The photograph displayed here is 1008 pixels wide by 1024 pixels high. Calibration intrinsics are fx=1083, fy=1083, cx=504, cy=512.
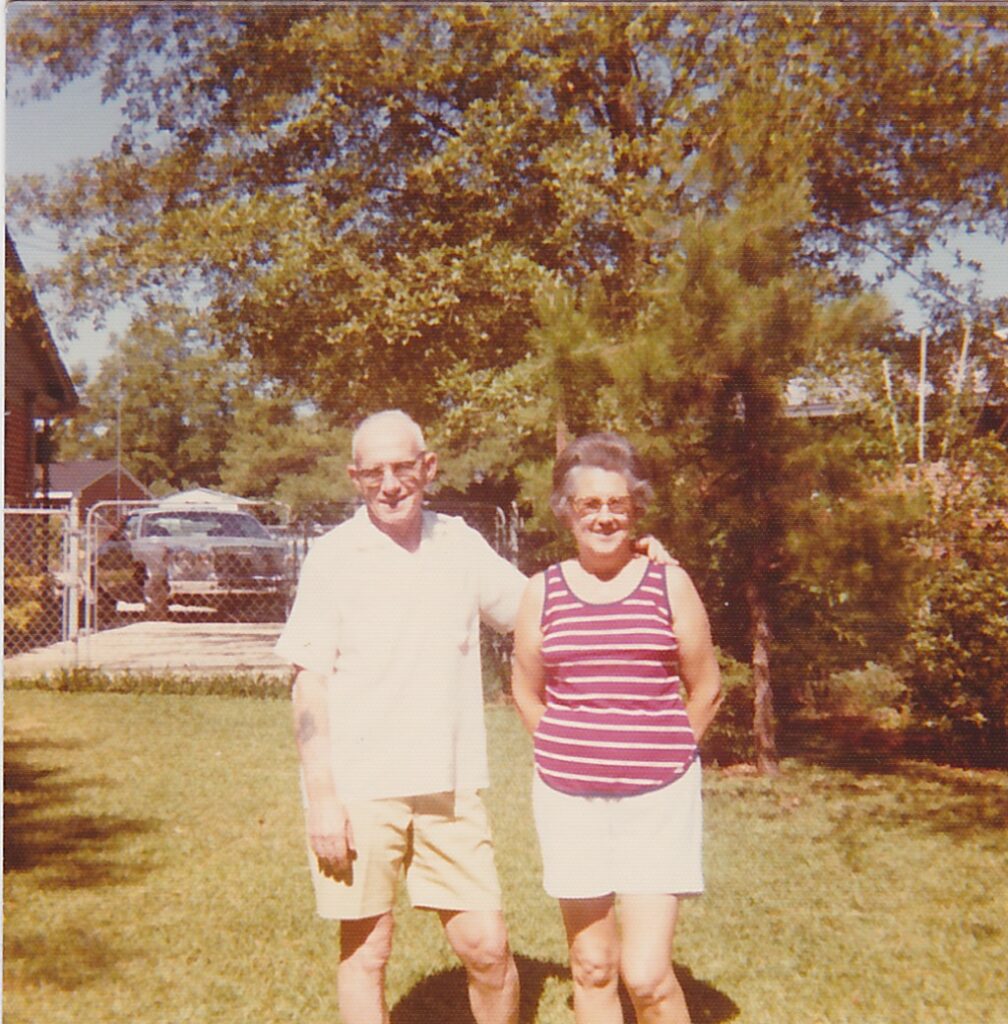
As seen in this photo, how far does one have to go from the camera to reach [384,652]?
2.22 m

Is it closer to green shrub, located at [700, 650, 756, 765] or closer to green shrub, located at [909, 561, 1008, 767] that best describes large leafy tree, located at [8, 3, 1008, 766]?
green shrub, located at [700, 650, 756, 765]

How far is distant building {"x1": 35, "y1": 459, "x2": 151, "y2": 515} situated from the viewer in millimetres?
5811

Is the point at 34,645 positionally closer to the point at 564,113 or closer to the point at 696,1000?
the point at 564,113

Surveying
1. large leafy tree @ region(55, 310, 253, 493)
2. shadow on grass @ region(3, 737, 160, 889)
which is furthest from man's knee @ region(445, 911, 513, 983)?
large leafy tree @ region(55, 310, 253, 493)

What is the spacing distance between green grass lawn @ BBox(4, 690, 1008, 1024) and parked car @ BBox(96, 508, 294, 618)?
2.36 metres

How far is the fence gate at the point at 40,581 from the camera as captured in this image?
4934mm

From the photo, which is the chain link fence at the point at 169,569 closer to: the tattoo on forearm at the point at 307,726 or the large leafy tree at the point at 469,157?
the large leafy tree at the point at 469,157

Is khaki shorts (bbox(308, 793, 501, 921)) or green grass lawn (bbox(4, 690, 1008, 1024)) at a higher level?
khaki shorts (bbox(308, 793, 501, 921))

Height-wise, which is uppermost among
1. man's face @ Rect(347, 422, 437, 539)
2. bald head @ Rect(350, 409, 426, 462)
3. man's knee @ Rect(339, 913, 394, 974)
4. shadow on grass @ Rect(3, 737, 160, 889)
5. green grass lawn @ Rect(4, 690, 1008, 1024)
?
bald head @ Rect(350, 409, 426, 462)

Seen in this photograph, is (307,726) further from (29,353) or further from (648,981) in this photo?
(29,353)

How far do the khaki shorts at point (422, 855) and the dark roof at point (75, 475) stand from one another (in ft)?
13.2

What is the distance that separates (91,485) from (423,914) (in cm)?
587

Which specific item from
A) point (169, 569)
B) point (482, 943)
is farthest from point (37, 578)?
point (482, 943)

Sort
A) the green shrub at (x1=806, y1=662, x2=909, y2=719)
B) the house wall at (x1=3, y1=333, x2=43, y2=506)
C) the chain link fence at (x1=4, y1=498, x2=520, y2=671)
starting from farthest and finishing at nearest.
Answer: the green shrub at (x1=806, y1=662, x2=909, y2=719) < the chain link fence at (x1=4, y1=498, x2=520, y2=671) < the house wall at (x1=3, y1=333, x2=43, y2=506)
